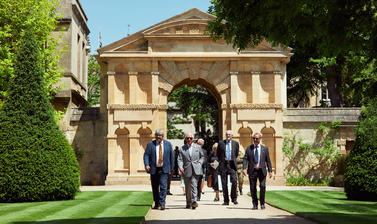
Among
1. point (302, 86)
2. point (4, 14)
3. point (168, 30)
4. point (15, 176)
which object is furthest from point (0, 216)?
point (302, 86)

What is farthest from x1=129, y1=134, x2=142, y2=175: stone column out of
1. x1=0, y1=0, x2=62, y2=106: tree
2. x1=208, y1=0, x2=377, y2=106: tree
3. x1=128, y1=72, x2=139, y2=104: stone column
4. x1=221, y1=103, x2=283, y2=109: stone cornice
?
x1=208, y1=0, x2=377, y2=106: tree

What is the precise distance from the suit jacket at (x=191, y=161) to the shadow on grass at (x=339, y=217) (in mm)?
3030

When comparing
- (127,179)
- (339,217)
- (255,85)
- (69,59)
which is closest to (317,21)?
(339,217)

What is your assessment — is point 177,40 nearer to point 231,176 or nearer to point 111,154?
point 111,154

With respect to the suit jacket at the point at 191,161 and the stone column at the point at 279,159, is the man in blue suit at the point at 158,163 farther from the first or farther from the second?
the stone column at the point at 279,159

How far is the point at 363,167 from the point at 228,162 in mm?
4426

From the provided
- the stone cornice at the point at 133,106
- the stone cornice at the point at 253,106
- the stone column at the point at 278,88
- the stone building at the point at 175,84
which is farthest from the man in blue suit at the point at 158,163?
the stone column at the point at 278,88

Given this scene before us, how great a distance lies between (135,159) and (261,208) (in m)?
15.4

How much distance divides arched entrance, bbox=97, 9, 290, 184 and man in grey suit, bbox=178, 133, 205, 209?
14.3 m

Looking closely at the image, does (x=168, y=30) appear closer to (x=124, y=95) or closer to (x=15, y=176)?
(x=124, y=95)

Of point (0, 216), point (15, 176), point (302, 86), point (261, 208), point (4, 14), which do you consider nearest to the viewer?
point (0, 216)

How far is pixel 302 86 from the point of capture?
40844mm

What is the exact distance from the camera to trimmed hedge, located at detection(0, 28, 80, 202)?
1644 cm

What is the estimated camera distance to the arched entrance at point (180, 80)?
29234 mm
